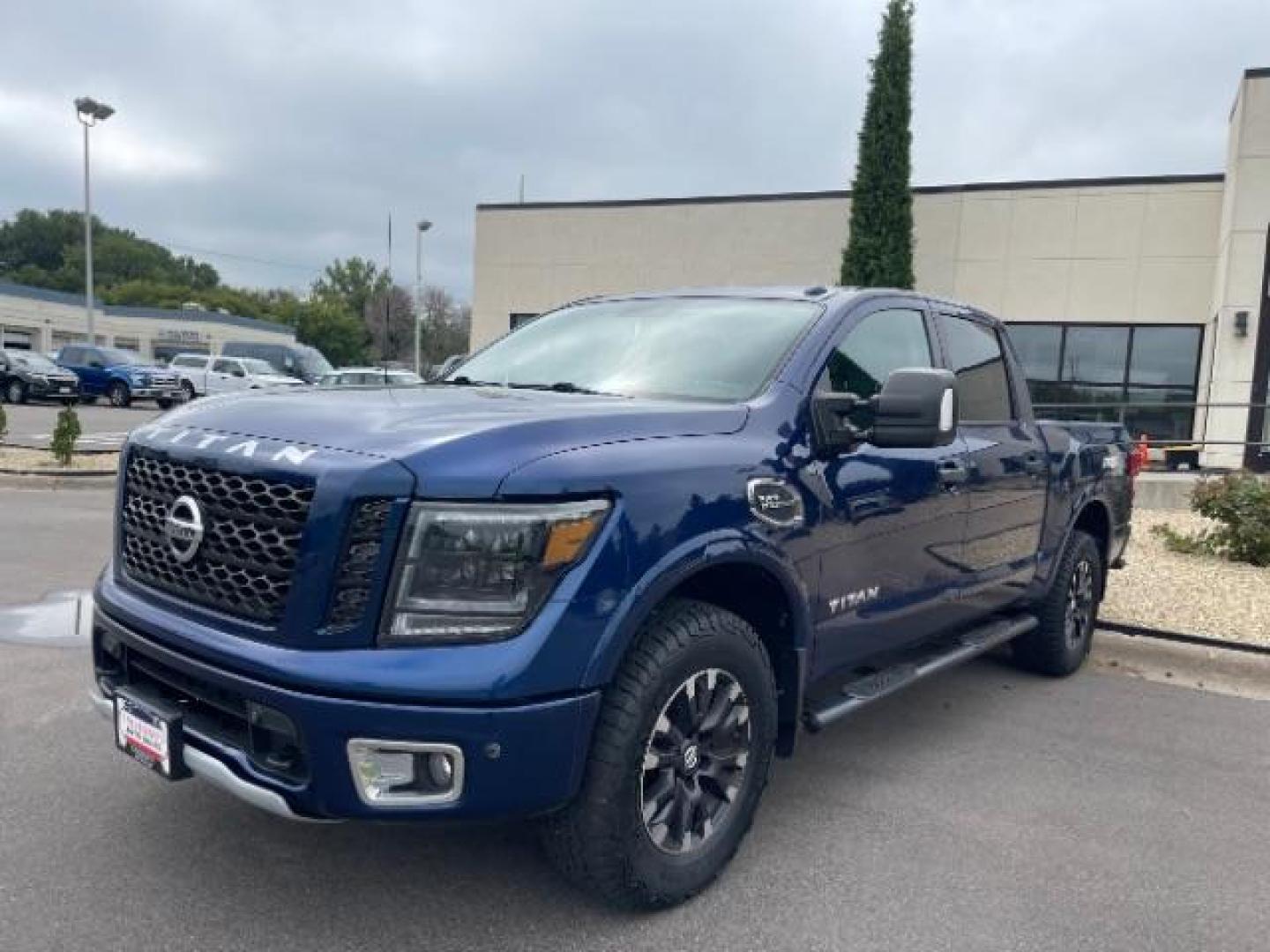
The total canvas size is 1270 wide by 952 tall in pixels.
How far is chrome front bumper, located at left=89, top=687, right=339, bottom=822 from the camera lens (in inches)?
95.7

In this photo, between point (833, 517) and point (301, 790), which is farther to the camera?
point (833, 517)

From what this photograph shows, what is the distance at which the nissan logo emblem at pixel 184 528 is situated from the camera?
2.70m

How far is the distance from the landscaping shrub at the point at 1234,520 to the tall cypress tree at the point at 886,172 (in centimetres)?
898

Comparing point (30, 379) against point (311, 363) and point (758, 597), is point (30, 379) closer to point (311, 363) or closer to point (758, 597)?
point (311, 363)

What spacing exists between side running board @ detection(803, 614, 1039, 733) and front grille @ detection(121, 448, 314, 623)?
1776 millimetres

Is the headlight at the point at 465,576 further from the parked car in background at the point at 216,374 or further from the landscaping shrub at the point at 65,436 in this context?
the parked car in background at the point at 216,374

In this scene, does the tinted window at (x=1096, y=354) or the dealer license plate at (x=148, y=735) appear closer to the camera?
the dealer license plate at (x=148, y=735)

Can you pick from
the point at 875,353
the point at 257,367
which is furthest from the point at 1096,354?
the point at 257,367

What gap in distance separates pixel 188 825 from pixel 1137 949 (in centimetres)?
290

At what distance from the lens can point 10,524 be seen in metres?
8.77

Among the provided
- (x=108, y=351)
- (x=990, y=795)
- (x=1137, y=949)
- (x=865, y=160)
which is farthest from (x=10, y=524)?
(x=108, y=351)

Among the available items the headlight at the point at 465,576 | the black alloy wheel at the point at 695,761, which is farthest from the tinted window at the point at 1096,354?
the headlight at the point at 465,576

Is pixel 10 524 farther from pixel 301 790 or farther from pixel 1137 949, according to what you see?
pixel 1137 949

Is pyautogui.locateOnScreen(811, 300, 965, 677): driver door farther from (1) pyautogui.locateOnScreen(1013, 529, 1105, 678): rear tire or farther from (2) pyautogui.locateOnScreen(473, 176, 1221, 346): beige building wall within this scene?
(2) pyautogui.locateOnScreen(473, 176, 1221, 346): beige building wall
